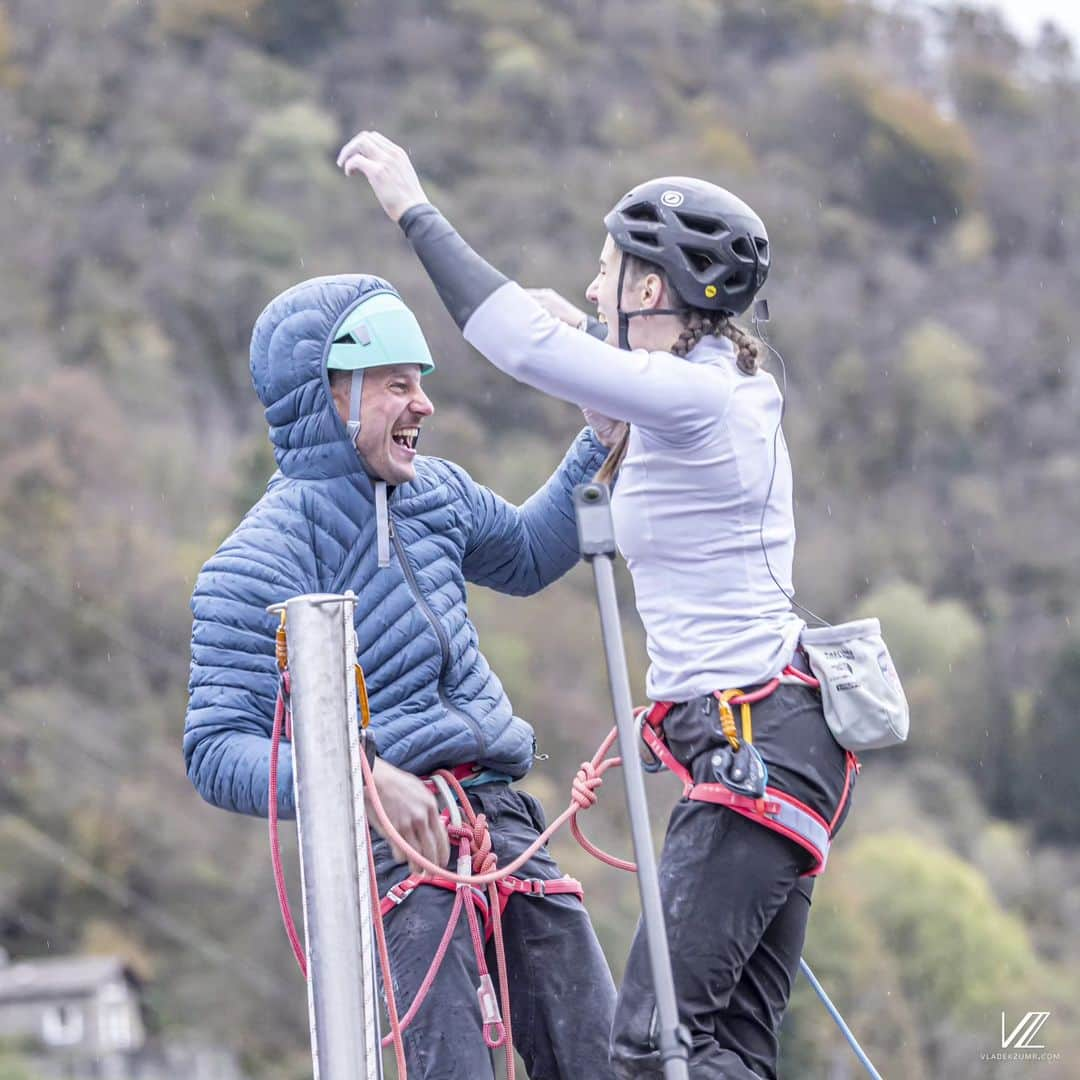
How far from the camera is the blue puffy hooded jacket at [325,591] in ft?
14.3

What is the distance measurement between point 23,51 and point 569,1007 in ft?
297

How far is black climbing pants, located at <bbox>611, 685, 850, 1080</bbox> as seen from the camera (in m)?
3.85

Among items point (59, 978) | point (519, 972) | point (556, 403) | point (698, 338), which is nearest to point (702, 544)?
point (698, 338)

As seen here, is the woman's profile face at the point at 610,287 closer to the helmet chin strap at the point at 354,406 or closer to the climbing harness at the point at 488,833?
the helmet chin strap at the point at 354,406

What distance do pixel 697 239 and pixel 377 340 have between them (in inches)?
31.8

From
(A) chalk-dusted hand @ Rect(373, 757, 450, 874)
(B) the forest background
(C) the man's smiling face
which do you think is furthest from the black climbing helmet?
(B) the forest background

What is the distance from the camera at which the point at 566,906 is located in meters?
4.52

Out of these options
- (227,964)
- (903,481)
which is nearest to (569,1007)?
(227,964)

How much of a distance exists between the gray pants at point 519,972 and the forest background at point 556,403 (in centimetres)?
2925

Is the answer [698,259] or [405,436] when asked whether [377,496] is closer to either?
[405,436]

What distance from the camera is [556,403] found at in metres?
71.6

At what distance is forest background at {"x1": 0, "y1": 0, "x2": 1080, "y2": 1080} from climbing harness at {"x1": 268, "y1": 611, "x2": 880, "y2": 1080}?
2938 cm

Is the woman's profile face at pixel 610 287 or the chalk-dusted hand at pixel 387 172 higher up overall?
the chalk-dusted hand at pixel 387 172

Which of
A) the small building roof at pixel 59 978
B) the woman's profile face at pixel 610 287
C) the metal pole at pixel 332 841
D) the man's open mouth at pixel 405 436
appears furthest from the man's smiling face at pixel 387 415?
the small building roof at pixel 59 978
